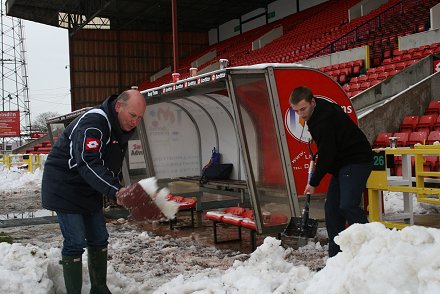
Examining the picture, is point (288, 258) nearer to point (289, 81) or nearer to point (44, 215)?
point (289, 81)

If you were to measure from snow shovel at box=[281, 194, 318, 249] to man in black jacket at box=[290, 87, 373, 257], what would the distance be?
1.73ft

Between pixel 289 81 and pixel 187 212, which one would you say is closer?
pixel 289 81

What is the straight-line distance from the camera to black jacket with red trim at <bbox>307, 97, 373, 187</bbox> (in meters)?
4.18

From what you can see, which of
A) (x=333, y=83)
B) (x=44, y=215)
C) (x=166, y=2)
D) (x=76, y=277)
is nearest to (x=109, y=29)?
(x=166, y=2)

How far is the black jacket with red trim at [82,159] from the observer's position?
3432mm

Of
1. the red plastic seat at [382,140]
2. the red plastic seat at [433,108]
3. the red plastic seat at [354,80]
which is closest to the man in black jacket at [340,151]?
the red plastic seat at [382,140]

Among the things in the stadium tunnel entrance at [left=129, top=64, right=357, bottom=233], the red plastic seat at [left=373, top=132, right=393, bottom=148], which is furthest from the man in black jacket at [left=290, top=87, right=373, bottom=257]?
the red plastic seat at [left=373, top=132, right=393, bottom=148]

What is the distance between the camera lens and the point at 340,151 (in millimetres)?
4312

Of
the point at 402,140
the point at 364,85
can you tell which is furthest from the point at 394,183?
the point at 364,85

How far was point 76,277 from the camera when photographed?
3736mm

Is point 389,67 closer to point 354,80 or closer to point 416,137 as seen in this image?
point 354,80

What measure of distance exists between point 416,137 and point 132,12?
29.4 metres

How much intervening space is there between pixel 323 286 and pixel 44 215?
27.5ft

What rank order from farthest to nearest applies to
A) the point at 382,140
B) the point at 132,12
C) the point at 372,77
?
the point at 132,12 < the point at 372,77 < the point at 382,140
